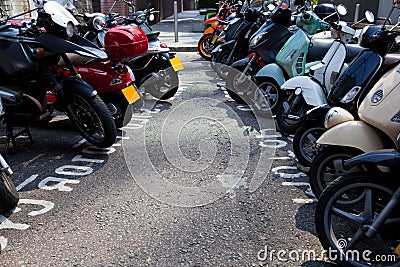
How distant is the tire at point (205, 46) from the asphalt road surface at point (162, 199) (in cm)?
427

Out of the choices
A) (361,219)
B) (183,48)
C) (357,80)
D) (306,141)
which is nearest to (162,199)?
(306,141)

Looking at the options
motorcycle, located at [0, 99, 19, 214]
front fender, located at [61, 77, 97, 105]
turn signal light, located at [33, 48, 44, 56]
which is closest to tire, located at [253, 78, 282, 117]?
front fender, located at [61, 77, 97, 105]

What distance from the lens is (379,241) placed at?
2.16m

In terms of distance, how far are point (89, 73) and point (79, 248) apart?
248 centimetres

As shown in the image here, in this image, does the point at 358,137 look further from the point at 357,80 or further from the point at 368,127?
the point at 357,80

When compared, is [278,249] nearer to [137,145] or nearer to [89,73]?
[137,145]

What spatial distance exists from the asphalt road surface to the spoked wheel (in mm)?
200

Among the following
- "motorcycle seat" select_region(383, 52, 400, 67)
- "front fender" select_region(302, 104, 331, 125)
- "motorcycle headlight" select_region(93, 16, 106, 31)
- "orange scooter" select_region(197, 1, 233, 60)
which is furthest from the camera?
"orange scooter" select_region(197, 1, 233, 60)

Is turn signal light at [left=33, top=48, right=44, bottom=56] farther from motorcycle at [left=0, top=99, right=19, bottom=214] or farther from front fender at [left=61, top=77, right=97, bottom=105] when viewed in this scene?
motorcycle at [left=0, top=99, right=19, bottom=214]

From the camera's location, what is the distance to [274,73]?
4.94 metres

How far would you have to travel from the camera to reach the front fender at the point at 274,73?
491 cm

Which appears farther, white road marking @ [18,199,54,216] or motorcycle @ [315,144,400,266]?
white road marking @ [18,199,54,216]

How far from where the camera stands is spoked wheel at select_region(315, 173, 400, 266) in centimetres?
212

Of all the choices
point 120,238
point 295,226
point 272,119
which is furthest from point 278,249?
point 272,119
